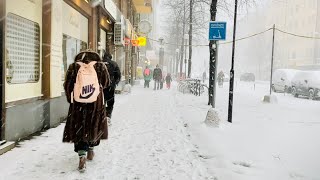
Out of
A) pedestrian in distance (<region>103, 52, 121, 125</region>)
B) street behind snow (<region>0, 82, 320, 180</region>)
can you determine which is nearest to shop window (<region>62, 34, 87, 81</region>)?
street behind snow (<region>0, 82, 320, 180</region>)

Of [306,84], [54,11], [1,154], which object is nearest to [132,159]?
[1,154]

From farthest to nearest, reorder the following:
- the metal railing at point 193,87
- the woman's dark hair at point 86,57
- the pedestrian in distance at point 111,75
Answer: the metal railing at point 193,87 → the pedestrian in distance at point 111,75 → the woman's dark hair at point 86,57

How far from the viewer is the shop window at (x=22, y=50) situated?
23.7 ft

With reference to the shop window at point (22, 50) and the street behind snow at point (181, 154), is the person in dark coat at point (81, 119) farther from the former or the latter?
the shop window at point (22, 50)

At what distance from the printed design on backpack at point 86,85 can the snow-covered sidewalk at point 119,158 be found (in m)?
1.05

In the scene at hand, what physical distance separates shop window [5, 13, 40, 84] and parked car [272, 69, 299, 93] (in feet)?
72.8

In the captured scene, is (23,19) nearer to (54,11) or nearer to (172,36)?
(54,11)

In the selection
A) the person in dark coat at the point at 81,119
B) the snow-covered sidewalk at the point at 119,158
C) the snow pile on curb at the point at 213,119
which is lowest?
the snow-covered sidewalk at the point at 119,158

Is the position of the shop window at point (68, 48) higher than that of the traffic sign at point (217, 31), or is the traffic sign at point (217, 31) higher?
the traffic sign at point (217, 31)

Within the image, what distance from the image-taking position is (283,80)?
92.6ft

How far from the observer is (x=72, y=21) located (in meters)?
11.4

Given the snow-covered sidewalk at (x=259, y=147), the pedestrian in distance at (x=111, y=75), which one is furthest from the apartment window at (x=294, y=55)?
the pedestrian in distance at (x=111, y=75)

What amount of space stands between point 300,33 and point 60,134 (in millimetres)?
60568

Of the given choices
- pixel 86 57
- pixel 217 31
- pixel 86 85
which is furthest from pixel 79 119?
pixel 217 31
